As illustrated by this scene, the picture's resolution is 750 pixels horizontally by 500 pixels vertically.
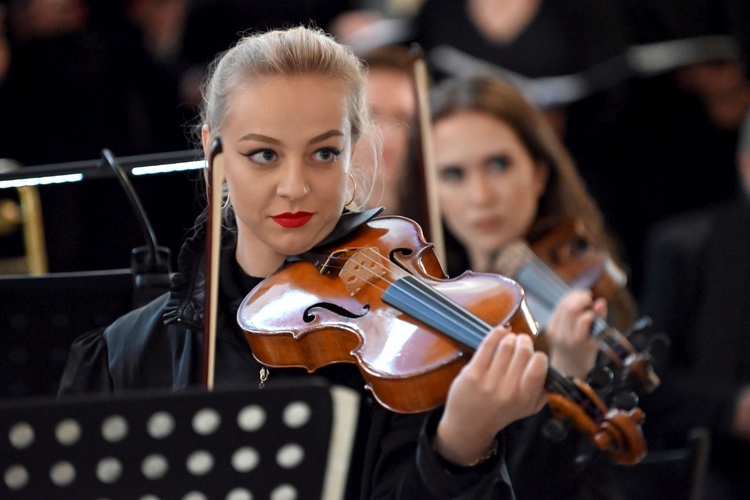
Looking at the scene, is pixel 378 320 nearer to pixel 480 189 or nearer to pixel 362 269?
pixel 362 269

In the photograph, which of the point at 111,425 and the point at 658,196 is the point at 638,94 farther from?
the point at 111,425

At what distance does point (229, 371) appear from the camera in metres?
1.33

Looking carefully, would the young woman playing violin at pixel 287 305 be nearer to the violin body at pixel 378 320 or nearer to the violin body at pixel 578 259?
the violin body at pixel 378 320

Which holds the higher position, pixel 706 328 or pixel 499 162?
pixel 499 162

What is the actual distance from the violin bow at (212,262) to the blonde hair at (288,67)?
0.16m

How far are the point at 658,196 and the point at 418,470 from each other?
2269 millimetres

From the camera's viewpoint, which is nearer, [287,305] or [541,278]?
[287,305]

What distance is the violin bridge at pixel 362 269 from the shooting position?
52.4 inches

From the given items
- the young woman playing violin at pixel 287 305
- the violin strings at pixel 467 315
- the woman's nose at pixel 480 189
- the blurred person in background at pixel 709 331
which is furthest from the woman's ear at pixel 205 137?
the blurred person in background at pixel 709 331

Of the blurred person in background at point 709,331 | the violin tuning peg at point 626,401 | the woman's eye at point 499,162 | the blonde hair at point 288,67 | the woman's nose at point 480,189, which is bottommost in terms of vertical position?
the blurred person in background at point 709,331

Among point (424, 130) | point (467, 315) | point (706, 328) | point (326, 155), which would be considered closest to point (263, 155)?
point (326, 155)

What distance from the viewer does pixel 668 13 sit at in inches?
130

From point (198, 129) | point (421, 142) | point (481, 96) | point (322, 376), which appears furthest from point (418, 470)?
point (481, 96)

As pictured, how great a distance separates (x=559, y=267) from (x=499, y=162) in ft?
1.06
